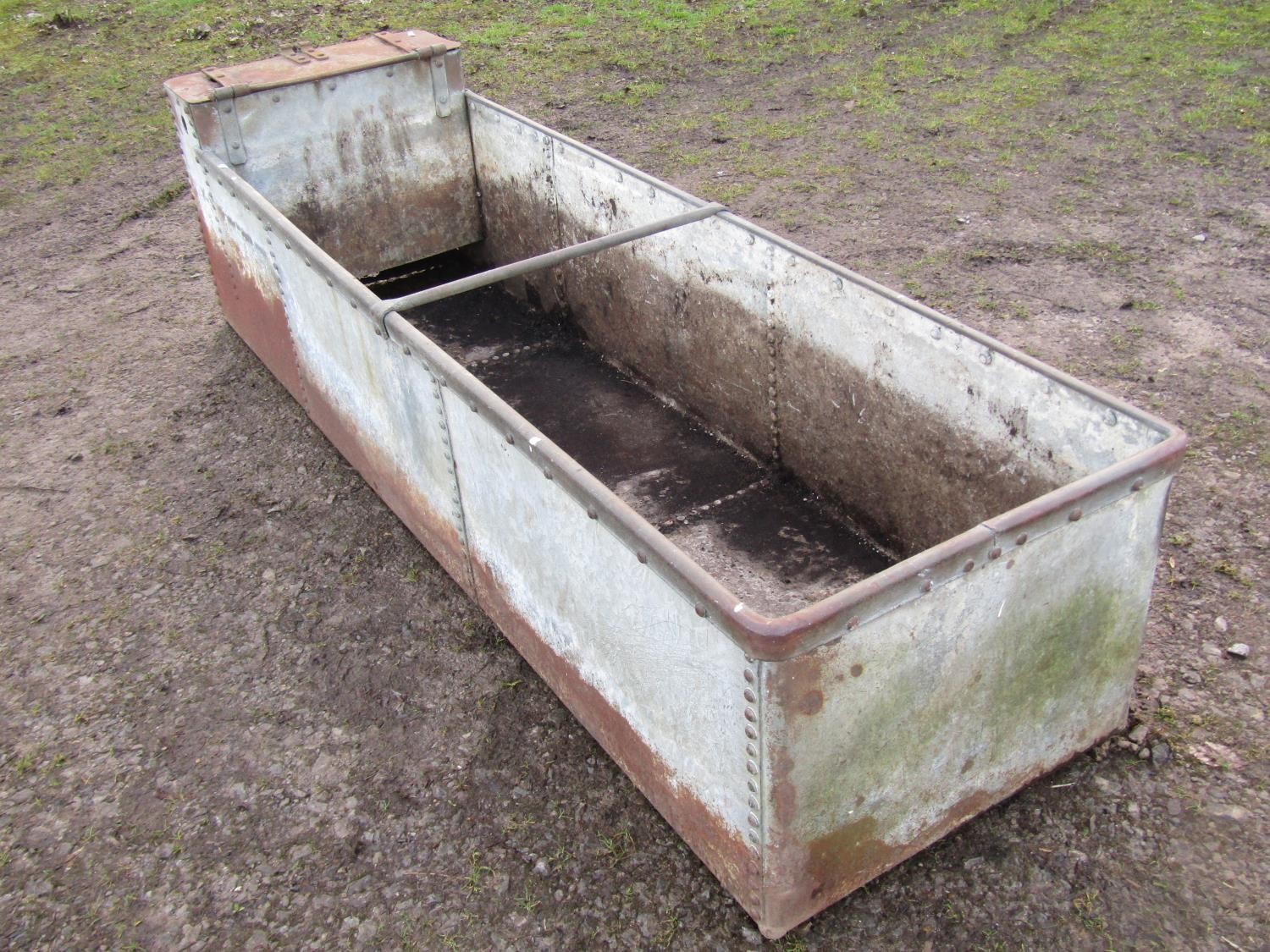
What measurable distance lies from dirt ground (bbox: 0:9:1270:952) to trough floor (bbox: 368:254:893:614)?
821 mm

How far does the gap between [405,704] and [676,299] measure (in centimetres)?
201

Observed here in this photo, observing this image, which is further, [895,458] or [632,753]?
[895,458]

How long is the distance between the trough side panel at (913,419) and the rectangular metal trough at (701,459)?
12 mm

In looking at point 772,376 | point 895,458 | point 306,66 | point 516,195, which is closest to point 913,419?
point 895,458

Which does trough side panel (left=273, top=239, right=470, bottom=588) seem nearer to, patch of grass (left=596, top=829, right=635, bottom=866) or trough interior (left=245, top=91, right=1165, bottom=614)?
trough interior (left=245, top=91, right=1165, bottom=614)

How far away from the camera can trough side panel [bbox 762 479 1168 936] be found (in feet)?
8.36

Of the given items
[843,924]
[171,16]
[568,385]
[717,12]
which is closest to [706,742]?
[843,924]

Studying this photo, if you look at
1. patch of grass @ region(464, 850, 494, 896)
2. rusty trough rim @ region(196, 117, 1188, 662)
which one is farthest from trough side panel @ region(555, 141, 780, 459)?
patch of grass @ region(464, 850, 494, 896)

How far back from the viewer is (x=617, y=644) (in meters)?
3.06

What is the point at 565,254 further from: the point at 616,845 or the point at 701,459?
the point at 616,845

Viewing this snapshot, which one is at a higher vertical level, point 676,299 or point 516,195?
point 516,195

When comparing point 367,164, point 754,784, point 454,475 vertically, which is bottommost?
point 754,784

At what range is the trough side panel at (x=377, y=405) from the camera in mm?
3834

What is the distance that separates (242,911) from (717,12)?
30.4 ft
